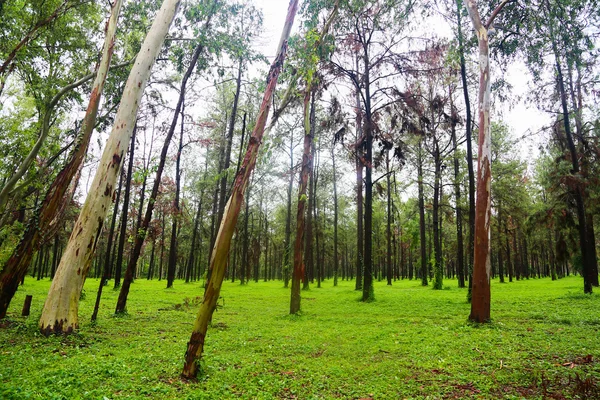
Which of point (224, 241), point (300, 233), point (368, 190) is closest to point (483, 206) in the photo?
point (300, 233)

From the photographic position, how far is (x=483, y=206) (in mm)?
9141

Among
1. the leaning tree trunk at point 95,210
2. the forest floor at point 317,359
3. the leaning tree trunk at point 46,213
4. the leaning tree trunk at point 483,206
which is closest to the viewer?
the forest floor at point 317,359

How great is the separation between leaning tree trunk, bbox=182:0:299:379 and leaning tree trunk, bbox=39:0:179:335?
3437 millimetres

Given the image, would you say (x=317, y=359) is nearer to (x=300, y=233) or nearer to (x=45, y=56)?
(x=300, y=233)

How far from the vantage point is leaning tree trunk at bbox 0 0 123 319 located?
743 centimetres

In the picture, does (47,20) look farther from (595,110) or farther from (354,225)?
(354,225)

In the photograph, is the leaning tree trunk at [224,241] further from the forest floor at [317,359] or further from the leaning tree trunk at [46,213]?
the leaning tree trunk at [46,213]

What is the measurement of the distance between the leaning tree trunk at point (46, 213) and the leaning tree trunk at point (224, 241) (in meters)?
5.20

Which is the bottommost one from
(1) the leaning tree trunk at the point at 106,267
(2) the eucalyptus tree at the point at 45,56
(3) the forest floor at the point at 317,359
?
(3) the forest floor at the point at 317,359

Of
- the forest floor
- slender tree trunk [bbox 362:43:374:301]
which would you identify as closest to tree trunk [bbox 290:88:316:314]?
the forest floor

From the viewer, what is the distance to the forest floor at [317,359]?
4.21 metres

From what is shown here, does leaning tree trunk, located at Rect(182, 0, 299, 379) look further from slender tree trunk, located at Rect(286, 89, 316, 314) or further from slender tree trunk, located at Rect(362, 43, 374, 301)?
slender tree trunk, located at Rect(362, 43, 374, 301)

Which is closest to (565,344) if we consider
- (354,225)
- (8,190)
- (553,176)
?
(553,176)

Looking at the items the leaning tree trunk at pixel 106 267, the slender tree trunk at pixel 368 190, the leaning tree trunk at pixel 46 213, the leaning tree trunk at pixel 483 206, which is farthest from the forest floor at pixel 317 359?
the slender tree trunk at pixel 368 190
